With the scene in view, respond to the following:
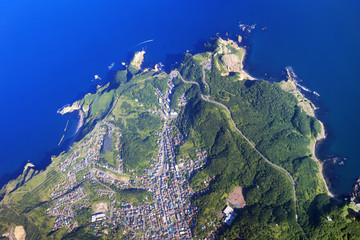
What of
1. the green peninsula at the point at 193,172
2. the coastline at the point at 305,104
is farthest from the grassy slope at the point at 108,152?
the coastline at the point at 305,104

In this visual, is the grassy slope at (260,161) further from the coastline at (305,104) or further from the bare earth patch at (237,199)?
the coastline at (305,104)

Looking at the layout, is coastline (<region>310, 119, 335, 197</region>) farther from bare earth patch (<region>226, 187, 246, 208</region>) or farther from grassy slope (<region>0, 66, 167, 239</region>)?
grassy slope (<region>0, 66, 167, 239</region>)

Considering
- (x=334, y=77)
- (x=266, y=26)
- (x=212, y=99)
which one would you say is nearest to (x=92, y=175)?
(x=212, y=99)

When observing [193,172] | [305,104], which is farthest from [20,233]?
[305,104]

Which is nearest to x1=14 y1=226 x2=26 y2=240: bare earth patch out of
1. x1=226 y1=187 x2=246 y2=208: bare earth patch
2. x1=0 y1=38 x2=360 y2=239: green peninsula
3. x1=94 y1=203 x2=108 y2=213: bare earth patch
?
x1=0 y1=38 x2=360 y2=239: green peninsula

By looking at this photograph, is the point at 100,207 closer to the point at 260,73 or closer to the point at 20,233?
the point at 20,233

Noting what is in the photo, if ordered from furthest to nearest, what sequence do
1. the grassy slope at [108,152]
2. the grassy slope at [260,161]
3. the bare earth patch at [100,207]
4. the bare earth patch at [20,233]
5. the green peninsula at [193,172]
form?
the bare earth patch at [100,207] < the grassy slope at [108,152] < the bare earth patch at [20,233] < the green peninsula at [193,172] < the grassy slope at [260,161]
